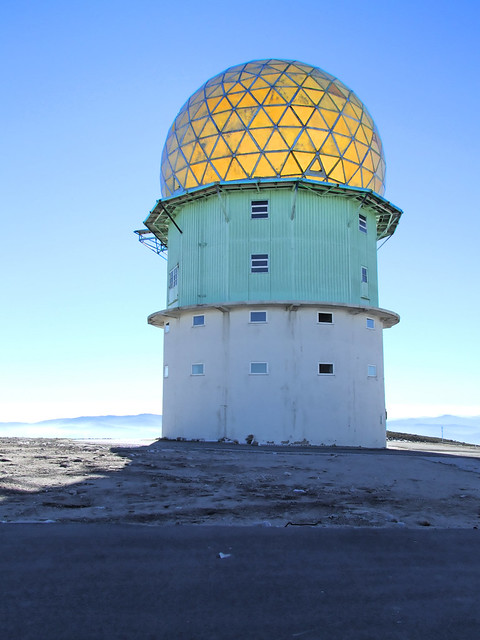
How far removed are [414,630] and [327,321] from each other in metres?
20.5

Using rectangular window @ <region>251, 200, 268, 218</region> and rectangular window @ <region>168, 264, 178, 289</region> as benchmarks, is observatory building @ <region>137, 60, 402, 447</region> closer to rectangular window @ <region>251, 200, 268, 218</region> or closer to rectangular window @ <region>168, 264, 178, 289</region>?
rectangular window @ <region>251, 200, 268, 218</region>

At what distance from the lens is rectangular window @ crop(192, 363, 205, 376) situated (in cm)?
2425

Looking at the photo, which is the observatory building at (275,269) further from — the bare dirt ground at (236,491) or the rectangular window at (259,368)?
the bare dirt ground at (236,491)

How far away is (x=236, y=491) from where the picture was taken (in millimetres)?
9180

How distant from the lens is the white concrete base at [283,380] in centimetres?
2297

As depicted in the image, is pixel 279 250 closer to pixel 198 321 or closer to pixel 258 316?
pixel 258 316

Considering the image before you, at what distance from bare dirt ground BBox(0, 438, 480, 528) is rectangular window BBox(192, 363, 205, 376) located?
390 inches

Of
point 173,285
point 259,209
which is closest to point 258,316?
point 259,209

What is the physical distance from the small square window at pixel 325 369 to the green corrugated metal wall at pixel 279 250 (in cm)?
252

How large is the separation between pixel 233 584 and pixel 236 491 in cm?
496

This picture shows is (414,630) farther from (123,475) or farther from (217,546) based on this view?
(123,475)

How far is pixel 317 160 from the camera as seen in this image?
24.7m

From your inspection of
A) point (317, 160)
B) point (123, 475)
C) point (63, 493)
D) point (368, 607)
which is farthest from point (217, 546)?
point (317, 160)

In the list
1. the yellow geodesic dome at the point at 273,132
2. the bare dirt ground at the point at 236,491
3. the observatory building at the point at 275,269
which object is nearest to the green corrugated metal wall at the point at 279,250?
the observatory building at the point at 275,269
